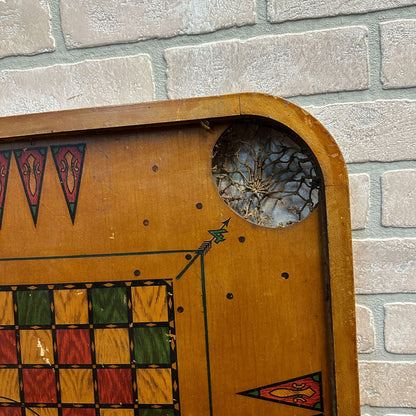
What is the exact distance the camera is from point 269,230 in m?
0.57

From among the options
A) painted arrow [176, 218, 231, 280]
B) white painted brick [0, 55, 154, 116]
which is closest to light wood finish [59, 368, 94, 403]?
painted arrow [176, 218, 231, 280]

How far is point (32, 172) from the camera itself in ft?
2.02

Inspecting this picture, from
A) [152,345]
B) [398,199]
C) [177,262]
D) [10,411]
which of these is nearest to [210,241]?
[177,262]

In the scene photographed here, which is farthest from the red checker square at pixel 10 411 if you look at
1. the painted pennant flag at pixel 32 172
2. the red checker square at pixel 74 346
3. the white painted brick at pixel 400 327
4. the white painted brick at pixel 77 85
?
the white painted brick at pixel 400 327

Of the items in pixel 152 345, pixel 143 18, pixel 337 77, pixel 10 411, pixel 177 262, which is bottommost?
pixel 10 411

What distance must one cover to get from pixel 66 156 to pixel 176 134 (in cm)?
16

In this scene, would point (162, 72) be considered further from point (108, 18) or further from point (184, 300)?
point (184, 300)

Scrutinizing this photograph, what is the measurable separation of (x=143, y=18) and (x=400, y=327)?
584 mm

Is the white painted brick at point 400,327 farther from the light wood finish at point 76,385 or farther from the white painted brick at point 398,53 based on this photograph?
the light wood finish at point 76,385

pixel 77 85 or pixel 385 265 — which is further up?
pixel 77 85

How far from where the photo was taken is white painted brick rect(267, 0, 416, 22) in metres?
0.60

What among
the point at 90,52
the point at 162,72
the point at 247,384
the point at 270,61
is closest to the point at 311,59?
the point at 270,61

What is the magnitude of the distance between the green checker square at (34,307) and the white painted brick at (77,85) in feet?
0.91

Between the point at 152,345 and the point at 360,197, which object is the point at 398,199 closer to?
the point at 360,197
